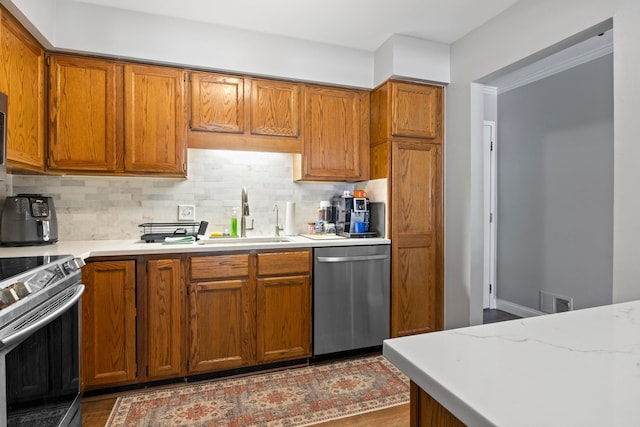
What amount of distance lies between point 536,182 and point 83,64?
3955 millimetres

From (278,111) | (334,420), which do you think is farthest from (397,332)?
(278,111)

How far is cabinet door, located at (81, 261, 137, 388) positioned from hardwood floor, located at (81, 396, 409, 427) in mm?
132

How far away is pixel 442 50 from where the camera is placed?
2969mm

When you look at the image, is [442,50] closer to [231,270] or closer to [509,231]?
[509,231]

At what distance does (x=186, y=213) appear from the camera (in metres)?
2.84

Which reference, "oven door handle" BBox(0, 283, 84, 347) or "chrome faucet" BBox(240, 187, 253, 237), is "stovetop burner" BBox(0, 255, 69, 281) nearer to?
"oven door handle" BBox(0, 283, 84, 347)

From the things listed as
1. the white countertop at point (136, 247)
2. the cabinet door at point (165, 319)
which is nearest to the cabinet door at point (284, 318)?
the white countertop at point (136, 247)

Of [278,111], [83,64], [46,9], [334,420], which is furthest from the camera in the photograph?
[278,111]

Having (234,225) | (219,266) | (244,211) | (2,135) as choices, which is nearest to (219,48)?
(244,211)

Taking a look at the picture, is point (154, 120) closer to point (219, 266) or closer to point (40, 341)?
point (219, 266)

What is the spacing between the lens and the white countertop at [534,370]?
1.58 feet

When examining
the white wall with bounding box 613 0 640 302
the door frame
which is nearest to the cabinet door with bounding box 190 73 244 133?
the white wall with bounding box 613 0 640 302

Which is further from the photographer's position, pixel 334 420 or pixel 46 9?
pixel 46 9

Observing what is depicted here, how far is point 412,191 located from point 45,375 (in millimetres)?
2537
